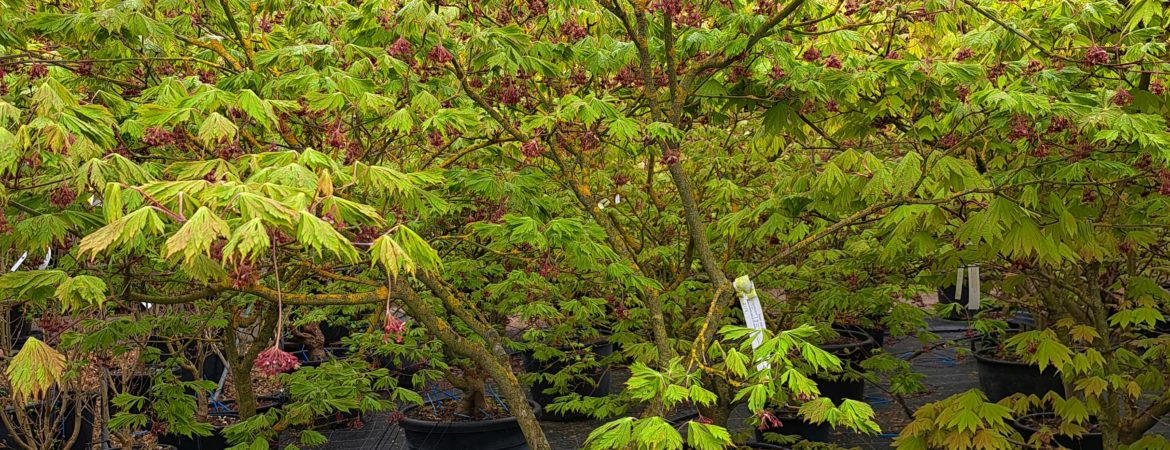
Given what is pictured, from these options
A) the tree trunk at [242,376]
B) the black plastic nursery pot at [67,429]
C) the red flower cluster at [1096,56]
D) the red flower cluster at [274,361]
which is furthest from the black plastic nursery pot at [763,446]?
the black plastic nursery pot at [67,429]

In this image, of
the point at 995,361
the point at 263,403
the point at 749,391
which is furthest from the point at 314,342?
the point at 749,391

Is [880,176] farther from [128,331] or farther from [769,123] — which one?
[128,331]

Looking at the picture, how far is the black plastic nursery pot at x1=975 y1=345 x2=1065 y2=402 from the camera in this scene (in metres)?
7.20

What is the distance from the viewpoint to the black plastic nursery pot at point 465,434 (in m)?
5.96

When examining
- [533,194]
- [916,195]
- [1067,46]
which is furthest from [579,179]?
[1067,46]

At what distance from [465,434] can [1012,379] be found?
4405 mm

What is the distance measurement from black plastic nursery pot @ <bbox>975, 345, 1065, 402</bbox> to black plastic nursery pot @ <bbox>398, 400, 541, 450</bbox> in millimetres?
3820

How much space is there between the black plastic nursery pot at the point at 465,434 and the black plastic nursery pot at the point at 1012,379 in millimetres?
3820

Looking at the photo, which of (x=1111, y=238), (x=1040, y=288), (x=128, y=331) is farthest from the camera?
(x=1040, y=288)

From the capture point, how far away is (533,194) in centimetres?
431

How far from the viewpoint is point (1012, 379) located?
24.3ft

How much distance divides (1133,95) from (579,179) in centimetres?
234

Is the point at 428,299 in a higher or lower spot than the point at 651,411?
lower

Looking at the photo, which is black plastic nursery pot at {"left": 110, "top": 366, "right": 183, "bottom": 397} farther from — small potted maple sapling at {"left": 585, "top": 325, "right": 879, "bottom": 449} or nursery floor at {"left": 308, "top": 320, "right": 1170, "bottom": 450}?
small potted maple sapling at {"left": 585, "top": 325, "right": 879, "bottom": 449}
